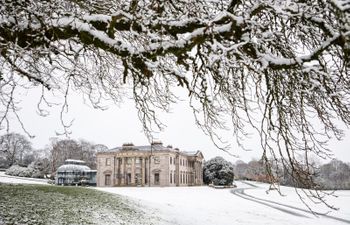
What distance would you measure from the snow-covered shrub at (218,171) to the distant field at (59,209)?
1740 inches

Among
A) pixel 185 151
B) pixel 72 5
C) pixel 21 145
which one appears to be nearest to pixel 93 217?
pixel 72 5

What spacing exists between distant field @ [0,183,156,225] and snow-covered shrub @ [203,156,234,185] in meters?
44.2

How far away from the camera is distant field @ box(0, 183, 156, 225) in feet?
31.4

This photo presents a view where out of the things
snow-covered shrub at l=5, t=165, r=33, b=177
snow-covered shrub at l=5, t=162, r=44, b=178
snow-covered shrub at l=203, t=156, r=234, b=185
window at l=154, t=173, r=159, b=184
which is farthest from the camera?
snow-covered shrub at l=5, t=162, r=44, b=178

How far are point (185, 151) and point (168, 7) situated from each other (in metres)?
57.6

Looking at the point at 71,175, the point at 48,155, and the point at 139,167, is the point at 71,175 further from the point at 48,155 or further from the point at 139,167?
the point at 48,155

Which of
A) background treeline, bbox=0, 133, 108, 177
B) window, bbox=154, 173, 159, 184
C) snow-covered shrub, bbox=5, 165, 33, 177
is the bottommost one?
window, bbox=154, 173, 159, 184

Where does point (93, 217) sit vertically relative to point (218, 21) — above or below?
below

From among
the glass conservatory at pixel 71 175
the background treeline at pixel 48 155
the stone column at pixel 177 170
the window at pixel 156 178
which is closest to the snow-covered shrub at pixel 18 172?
the background treeline at pixel 48 155

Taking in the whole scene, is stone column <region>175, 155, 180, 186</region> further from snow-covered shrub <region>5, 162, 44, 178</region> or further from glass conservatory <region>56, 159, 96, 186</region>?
snow-covered shrub <region>5, 162, 44, 178</region>

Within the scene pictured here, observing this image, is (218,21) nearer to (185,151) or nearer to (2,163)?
(185,151)

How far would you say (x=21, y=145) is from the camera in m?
97.0

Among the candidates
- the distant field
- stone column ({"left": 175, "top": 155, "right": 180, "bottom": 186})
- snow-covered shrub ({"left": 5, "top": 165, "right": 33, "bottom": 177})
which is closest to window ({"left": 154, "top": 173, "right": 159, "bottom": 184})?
stone column ({"left": 175, "top": 155, "right": 180, "bottom": 186})

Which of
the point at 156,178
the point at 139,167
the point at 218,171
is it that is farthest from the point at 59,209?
the point at 218,171
